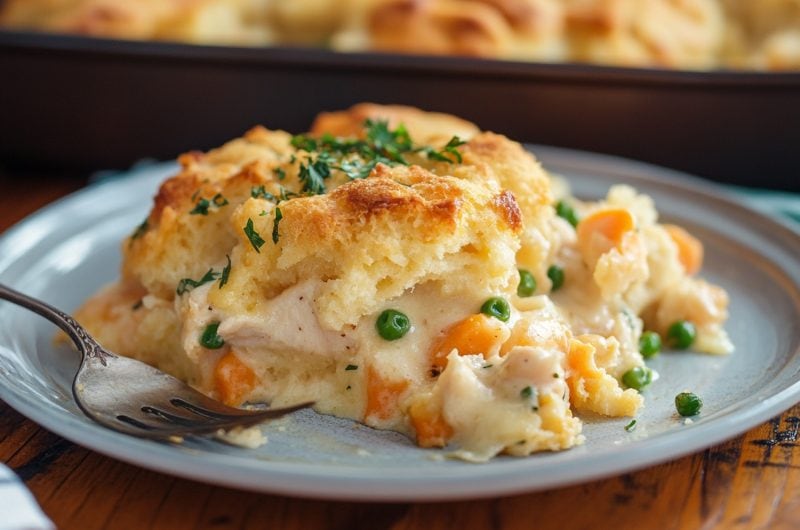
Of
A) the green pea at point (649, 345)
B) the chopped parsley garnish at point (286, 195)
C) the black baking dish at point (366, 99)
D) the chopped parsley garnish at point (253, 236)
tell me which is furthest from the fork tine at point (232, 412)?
the black baking dish at point (366, 99)

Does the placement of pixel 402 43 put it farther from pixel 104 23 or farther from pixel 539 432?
pixel 539 432

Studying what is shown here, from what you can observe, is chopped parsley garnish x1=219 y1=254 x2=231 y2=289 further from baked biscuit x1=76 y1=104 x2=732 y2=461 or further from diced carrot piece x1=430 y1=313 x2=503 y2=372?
diced carrot piece x1=430 y1=313 x2=503 y2=372

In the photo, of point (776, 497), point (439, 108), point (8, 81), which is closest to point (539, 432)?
point (776, 497)

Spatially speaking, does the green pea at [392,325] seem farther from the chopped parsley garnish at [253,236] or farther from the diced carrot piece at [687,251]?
the diced carrot piece at [687,251]

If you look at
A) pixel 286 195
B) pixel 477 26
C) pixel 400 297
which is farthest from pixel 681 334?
pixel 477 26

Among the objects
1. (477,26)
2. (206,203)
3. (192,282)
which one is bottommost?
(192,282)

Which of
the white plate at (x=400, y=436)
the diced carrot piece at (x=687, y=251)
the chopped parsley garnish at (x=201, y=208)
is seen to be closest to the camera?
the white plate at (x=400, y=436)

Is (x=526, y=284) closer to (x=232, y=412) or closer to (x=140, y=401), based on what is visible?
(x=232, y=412)
